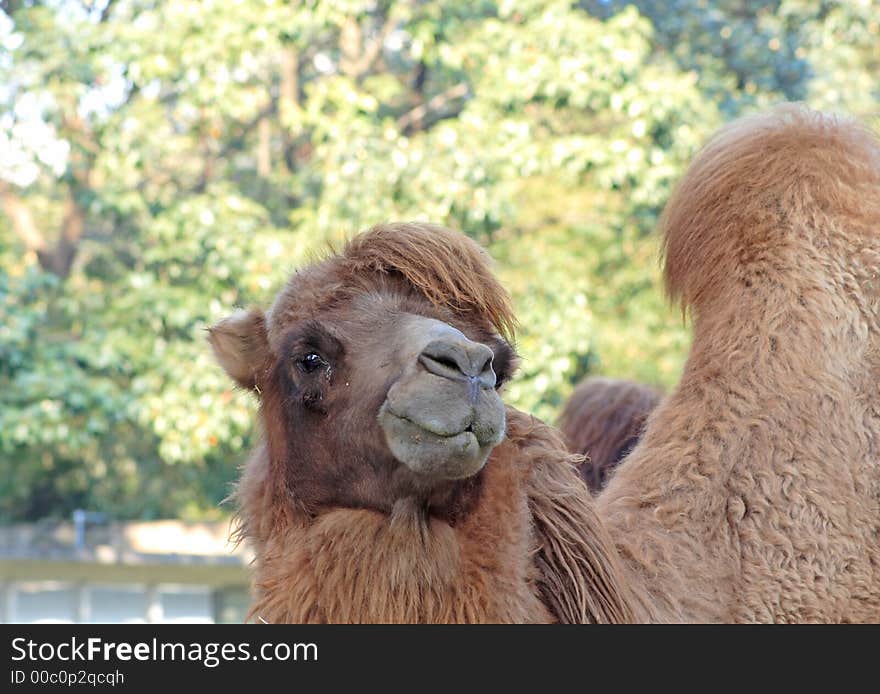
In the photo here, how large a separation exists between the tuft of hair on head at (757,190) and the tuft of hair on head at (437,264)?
887mm

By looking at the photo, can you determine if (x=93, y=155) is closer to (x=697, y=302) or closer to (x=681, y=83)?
(x=681, y=83)

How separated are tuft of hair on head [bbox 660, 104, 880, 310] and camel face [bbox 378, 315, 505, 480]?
1.30 metres

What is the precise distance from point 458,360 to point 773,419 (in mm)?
1105

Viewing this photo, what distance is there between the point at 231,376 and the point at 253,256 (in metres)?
7.19

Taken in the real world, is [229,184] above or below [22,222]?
below

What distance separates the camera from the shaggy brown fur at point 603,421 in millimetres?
5688

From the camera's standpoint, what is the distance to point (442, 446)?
2768 millimetres

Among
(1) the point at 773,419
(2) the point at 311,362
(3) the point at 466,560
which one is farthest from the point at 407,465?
(1) the point at 773,419

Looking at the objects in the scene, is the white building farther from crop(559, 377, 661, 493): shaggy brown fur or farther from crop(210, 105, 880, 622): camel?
crop(210, 105, 880, 622): camel

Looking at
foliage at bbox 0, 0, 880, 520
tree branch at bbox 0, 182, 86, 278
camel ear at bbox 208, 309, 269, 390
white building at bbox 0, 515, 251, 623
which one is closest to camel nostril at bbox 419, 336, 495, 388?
camel ear at bbox 208, 309, 269, 390

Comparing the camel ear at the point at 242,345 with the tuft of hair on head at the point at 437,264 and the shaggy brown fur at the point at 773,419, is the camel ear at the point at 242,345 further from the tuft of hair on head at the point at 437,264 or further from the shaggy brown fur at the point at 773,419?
the shaggy brown fur at the point at 773,419

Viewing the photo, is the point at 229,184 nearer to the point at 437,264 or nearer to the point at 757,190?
the point at 757,190

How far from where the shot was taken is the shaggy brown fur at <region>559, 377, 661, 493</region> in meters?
5.69

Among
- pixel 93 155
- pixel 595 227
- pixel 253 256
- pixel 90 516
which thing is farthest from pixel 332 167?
pixel 90 516
